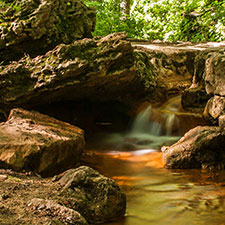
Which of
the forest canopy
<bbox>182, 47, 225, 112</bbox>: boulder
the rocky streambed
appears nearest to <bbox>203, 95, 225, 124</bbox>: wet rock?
the rocky streambed

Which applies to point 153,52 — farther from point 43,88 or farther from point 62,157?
point 62,157

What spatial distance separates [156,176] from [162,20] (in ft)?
39.4

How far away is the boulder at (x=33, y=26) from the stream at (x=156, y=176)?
107 inches

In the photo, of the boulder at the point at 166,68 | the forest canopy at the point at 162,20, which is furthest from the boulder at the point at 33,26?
the forest canopy at the point at 162,20

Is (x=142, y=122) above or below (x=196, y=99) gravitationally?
below

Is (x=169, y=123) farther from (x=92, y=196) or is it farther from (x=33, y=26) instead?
(x=92, y=196)

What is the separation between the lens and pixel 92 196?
8.55 feet

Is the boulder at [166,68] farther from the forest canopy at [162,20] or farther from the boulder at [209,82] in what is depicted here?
the forest canopy at [162,20]

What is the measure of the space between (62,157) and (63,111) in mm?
3492

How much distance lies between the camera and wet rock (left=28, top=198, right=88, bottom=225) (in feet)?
6.41

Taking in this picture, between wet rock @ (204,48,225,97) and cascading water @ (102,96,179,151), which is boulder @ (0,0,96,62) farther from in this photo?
wet rock @ (204,48,225,97)

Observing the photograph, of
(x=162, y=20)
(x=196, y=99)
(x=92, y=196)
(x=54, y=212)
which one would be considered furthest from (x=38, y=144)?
(x=162, y=20)

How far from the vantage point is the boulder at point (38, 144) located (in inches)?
131

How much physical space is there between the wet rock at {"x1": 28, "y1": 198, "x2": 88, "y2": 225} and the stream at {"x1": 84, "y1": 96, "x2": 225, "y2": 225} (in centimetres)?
66
